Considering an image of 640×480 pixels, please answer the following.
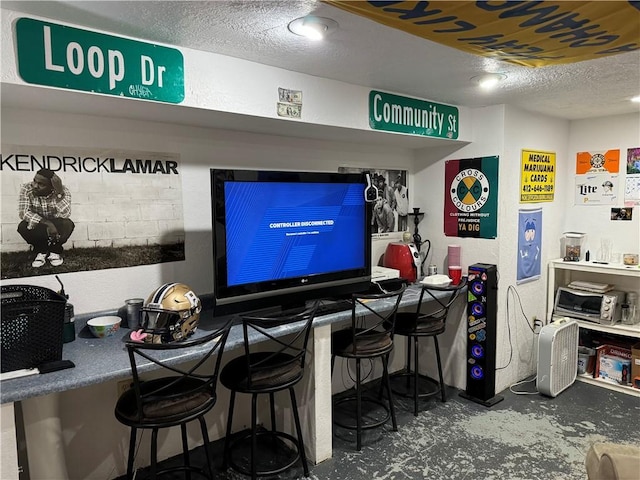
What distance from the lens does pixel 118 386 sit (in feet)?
7.66

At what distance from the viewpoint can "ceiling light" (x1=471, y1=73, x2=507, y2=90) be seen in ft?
8.11

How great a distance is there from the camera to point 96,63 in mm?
1735

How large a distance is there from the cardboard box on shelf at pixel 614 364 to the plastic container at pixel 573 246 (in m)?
0.76

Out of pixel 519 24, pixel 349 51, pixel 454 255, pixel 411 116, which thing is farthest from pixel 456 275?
pixel 519 24

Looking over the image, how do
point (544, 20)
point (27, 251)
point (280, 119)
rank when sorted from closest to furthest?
1. point (544, 20)
2. point (27, 251)
3. point (280, 119)

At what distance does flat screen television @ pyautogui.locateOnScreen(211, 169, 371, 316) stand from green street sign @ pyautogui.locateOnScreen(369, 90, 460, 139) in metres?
0.40

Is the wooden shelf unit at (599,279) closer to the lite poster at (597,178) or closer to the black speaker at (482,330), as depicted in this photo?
the lite poster at (597,178)

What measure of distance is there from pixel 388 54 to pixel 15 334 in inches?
78.0

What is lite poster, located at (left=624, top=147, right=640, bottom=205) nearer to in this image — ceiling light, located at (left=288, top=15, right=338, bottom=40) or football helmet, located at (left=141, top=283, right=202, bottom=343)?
ceiling light, located at (left=288, top=15, right=338, bottom=40)

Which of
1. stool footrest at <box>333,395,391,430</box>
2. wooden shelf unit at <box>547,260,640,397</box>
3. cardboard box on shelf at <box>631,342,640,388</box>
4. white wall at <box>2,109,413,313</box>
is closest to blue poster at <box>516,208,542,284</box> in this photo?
wooden shelf unit at <box>547,260,640,397</box>

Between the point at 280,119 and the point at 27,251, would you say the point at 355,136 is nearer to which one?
the point at 280,119

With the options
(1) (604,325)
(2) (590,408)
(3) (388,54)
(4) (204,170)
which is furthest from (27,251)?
(1) (604,325)

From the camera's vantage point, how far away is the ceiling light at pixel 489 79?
97.3 inches

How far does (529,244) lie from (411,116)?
1.53 meters
